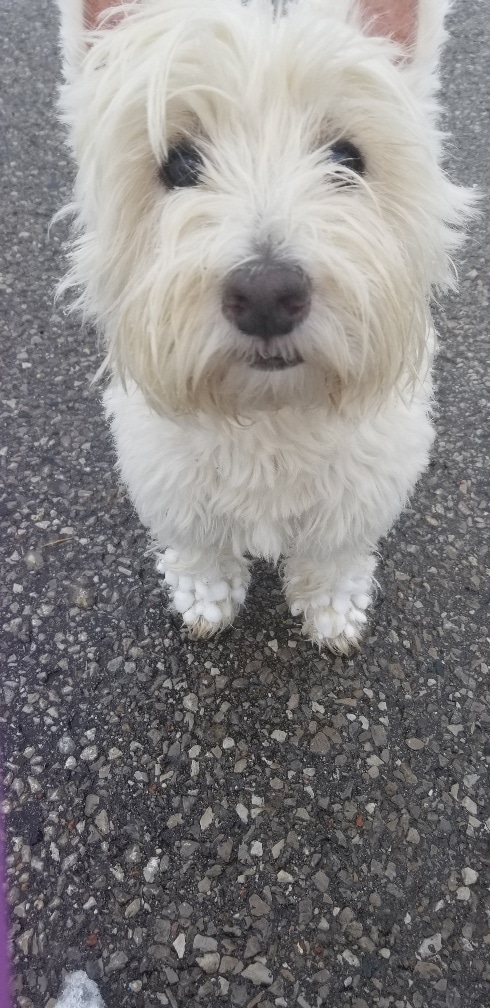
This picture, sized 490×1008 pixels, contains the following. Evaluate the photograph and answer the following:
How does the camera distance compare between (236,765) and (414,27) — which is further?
(236,765)

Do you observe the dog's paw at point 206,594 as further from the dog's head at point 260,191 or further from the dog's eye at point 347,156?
the dog's eye at point 347,156

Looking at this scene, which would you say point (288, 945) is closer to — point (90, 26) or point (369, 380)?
point (369, 380)

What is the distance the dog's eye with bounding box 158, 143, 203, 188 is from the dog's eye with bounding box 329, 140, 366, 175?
12.1 inches

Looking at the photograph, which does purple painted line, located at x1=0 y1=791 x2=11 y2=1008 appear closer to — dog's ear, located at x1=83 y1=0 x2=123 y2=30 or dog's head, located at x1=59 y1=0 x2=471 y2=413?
dog's head, located at x1=59 y1=0 x2=471 y2=413

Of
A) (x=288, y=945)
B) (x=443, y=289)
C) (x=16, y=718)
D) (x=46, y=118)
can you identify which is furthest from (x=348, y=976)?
(x=46, y=118)

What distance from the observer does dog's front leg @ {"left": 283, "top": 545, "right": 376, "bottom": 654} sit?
254cm

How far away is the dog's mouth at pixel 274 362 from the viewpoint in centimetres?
138

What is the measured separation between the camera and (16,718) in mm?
2545

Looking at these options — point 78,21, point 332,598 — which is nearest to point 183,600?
point 332,598

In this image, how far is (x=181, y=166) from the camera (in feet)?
5.08

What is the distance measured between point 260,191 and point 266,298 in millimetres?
287

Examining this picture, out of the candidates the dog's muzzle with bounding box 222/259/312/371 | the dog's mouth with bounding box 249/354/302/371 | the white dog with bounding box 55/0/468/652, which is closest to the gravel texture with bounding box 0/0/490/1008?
the white dog with bounding box 55/0/468/652

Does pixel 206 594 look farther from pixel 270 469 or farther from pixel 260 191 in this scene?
pixel 260 191

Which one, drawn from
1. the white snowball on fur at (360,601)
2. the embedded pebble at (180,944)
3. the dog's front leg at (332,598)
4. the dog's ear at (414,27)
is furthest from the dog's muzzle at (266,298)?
the embedded pebble at (180,944)
